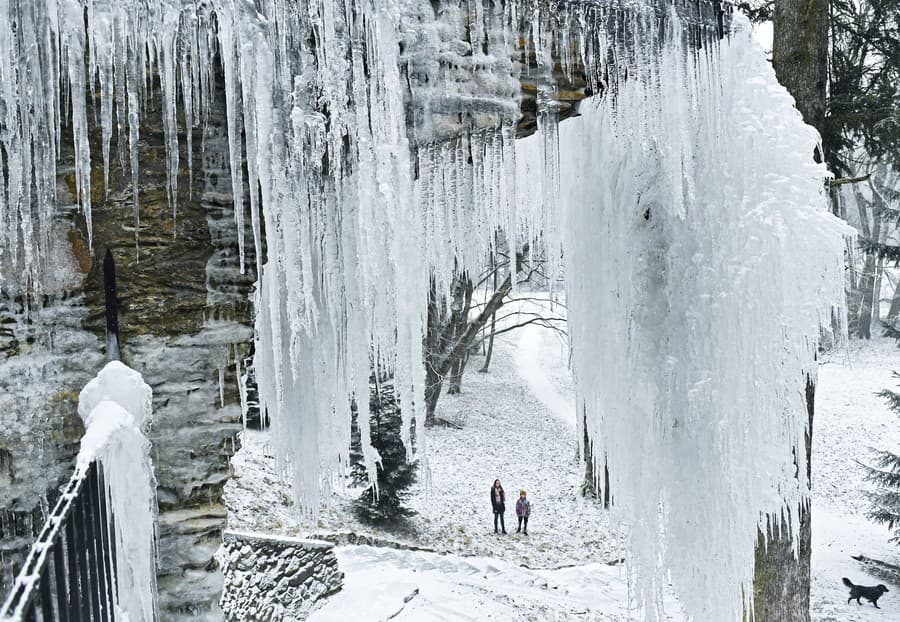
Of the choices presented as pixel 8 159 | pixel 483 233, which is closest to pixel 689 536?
pixel 483 233

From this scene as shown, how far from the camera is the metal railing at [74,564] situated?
60.3 inches

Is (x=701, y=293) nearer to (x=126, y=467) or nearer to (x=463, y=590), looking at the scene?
(x=126, y=467)

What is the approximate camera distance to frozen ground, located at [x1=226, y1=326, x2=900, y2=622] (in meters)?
7.21

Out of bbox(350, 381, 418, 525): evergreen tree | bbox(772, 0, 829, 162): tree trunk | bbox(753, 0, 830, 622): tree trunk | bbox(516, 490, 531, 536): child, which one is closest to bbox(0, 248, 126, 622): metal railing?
bbox(753, 0, 830, 622): tree trunk

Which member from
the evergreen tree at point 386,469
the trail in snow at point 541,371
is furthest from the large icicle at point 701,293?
the trail in snow at point 541,371

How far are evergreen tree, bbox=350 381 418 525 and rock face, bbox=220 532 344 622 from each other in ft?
6.31

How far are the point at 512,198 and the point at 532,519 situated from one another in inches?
349

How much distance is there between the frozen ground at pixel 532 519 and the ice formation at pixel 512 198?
782mm

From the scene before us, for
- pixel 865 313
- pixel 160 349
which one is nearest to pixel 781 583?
pixel 160 349

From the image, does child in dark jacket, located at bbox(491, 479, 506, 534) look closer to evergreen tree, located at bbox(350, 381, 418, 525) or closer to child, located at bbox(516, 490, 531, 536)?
child, located at bbox(516, 490, 531, 536)

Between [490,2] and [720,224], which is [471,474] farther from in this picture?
[490,2]

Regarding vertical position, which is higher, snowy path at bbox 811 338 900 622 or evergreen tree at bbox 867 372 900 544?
evergreen tree at bbox 867 372 900 544

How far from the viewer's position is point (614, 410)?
14.0 ft

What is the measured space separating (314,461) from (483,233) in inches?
70.7
